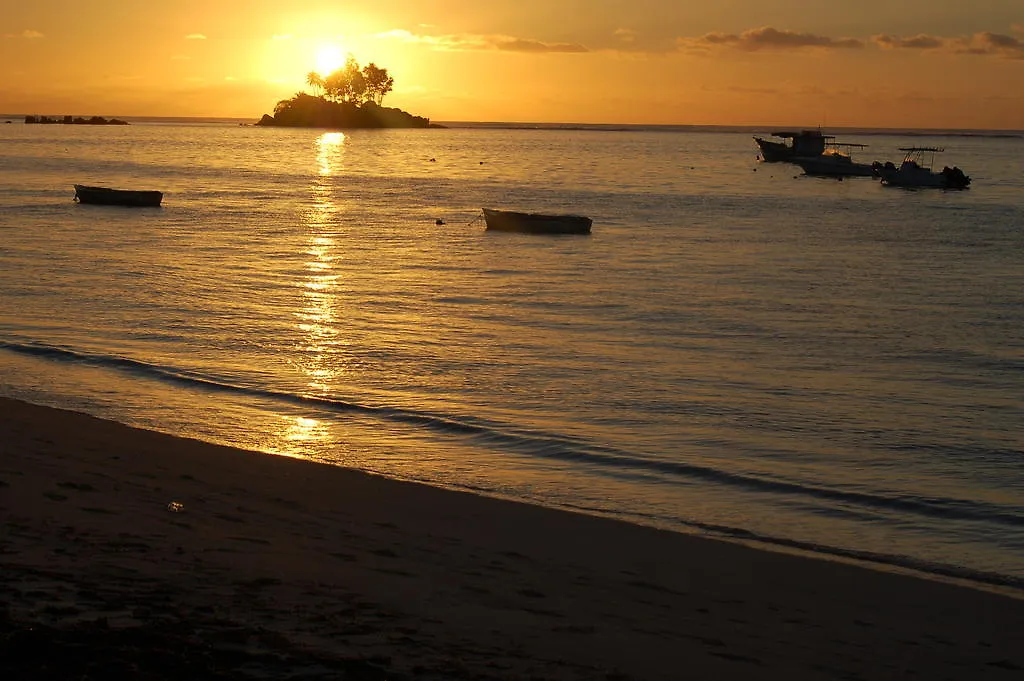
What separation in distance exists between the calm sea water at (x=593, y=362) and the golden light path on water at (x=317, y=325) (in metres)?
0.12

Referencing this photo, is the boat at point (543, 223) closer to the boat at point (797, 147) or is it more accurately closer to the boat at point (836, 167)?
the boat at point (836, 167)

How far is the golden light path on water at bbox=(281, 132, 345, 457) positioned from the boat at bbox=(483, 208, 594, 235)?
9.25 m

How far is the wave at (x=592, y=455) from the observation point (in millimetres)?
14477

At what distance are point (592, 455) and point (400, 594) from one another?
26.4 feet

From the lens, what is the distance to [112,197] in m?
69.4

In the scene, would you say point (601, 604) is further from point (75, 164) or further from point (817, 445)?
point (75, 164)

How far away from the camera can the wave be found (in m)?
14.5

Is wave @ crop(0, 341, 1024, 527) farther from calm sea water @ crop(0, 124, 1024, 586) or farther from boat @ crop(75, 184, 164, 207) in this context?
boat @ crop(75, 184, 164, 207)

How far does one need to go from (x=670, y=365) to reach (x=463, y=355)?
4.61 meters

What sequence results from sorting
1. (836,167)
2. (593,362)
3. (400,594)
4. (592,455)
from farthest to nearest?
(836,167) → (593,362) → (592,455) → (400,594)

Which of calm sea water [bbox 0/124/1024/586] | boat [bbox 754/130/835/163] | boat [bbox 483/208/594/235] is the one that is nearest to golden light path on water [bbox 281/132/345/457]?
calm sea water [bbox 0/124/1024/586]

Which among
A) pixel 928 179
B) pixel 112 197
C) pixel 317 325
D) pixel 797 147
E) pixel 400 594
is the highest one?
pixel 797 147

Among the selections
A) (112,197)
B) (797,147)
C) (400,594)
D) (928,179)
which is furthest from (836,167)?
(400,594)

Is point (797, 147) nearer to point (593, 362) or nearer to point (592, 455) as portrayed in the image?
point (593, 362)
